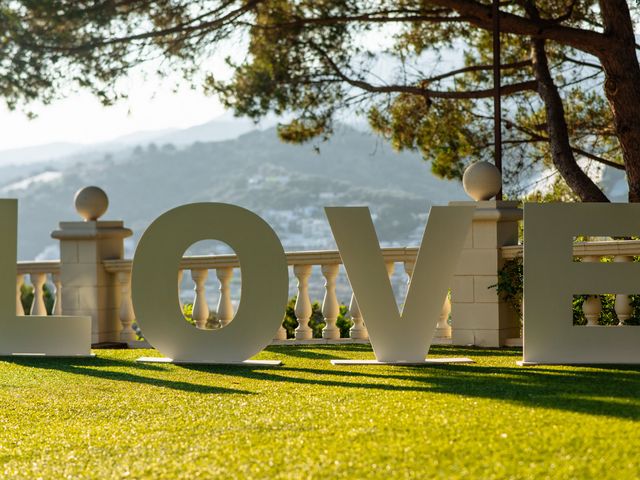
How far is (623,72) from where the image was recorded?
39.8 ft

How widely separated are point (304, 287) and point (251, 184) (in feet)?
245

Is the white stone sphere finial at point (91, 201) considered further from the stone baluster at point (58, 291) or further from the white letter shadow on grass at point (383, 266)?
the white letter shadow on grass at point (383, 266)

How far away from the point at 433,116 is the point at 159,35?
4920 mm

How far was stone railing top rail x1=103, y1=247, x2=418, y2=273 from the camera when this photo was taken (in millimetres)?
9211

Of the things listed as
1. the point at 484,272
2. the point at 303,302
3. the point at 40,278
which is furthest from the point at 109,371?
the point at 40,278

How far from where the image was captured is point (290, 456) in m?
4.11

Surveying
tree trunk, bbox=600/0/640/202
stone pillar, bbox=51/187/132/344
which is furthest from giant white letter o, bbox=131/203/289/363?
tree trunk, bbox=600/0/640/202

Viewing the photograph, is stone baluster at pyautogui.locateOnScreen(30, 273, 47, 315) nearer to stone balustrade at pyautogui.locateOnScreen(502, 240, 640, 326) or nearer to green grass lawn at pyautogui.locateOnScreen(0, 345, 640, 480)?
green grass lawn at pyautogui.locateOnScreen(0, 345, 640, 480)

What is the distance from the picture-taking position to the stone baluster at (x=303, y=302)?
31.3 feet

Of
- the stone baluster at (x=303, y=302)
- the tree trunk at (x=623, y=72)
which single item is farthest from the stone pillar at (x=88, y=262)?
the tree trunk at (x=623, y=72)

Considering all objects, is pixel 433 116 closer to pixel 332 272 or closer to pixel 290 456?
pixel 332 272

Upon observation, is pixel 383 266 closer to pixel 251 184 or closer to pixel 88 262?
pixel 88 262

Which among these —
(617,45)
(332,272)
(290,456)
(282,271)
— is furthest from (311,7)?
(290,456)

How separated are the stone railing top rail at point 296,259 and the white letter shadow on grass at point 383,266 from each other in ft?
6.29
